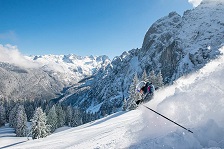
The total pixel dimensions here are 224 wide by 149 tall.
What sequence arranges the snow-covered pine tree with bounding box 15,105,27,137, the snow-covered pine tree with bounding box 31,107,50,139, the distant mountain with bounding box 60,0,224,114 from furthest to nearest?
the distant mountain with bounding box 60,0,224,114
the snow-covered pine tree with bounding box 15,105,27,137
the snow-covered pine tree with bounding box 31,107,50,139

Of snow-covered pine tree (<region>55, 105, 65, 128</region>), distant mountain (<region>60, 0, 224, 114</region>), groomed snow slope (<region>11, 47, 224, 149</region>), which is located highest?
distant mountain (<region>60, 0, 224, 114</region>)

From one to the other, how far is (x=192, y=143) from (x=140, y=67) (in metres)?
186

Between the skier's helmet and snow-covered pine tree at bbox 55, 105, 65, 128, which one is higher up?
the skier's helmet

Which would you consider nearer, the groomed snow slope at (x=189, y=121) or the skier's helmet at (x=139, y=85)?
the groomed snow slope at (x=189, y=121)

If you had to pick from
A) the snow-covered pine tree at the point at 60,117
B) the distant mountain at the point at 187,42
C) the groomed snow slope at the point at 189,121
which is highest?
the distant mountain at the point at 187,42

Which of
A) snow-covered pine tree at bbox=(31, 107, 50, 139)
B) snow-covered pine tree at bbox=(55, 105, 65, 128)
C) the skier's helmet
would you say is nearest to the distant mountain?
snow-covered pine tree at bbox=(55, 105, 65, 128)

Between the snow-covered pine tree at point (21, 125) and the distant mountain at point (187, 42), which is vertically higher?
the distant mountain at point (187, 42)

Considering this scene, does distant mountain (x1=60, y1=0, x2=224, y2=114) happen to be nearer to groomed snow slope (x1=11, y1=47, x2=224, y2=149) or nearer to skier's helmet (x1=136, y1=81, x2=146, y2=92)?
skier's helmet (x1=136, y1=81, x2=146, y2=92)

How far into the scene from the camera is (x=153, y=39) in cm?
19675

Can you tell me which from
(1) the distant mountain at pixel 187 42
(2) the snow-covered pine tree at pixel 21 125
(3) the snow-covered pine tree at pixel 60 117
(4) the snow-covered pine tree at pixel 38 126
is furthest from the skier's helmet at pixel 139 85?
(1) the distant mountain at pixel 187 42

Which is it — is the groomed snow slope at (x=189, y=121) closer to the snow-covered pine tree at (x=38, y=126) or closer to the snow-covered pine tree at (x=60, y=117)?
the snow-covered pine tree at (x=38, y=126)

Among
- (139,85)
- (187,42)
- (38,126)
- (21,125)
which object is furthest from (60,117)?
(187,42)

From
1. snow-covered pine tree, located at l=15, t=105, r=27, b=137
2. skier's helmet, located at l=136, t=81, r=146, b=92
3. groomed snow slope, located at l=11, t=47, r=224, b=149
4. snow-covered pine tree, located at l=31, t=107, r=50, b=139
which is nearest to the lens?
groomed snow slope, located at l=11, t=47, r=224, b=149

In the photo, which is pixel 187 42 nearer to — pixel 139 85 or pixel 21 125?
pixel 21 125
